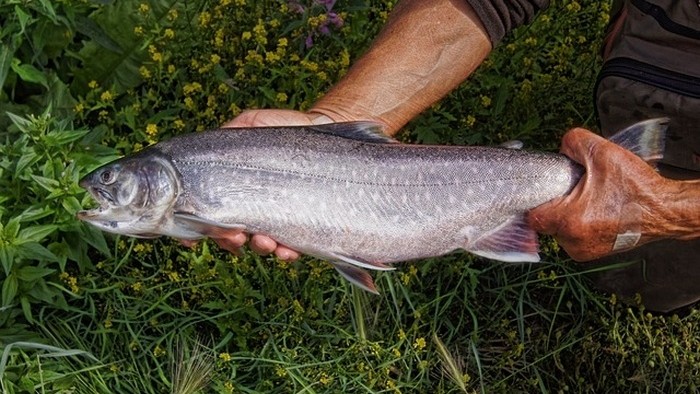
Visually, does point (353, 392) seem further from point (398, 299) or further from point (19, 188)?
point (19, 188)

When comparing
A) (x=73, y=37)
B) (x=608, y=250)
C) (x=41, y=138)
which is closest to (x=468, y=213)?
(x=608, y=250)

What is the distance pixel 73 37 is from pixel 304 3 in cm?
95

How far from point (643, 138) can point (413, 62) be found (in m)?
0.79

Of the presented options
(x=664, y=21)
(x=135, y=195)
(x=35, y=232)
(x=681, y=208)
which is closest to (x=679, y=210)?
(x=681, y=208)

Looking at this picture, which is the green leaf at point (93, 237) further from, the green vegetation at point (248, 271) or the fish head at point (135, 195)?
the fish head at point (135, 195)

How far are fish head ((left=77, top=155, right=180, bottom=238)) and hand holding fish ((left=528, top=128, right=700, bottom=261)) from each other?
3.27 feet

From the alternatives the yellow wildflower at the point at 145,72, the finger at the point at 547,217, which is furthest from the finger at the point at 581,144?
the yellow wildflower at the point at 145,72

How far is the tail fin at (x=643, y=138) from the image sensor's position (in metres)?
2.94

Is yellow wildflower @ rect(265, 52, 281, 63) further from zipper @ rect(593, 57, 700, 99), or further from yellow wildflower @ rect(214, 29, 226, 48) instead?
zipper @ rect(593, 57, 700, 99)

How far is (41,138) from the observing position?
3.42 meters

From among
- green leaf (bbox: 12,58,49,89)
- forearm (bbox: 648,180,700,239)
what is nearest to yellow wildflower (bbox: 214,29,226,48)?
green leaf (bbox: 12,58,49,89)

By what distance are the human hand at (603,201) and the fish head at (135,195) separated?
997mm

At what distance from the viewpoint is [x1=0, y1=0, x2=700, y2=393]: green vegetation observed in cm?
349

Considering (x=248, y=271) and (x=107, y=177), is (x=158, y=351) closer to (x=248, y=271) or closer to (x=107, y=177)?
(x=248, y=271)
